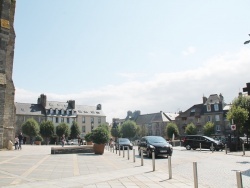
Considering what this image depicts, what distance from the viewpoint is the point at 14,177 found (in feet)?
29.4

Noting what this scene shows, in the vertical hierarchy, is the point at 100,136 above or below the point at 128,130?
below

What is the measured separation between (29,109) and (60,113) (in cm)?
938

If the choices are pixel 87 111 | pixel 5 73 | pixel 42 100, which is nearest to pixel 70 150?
pixel 5 73

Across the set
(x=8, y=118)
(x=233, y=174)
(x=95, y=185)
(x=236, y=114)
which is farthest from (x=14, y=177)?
(x=236, y=114)

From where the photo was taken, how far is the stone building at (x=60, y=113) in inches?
2926

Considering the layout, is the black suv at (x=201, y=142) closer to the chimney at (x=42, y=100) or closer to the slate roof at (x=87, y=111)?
the chimney at (x=42, y=100)

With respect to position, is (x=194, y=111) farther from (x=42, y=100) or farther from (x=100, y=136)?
(x=100, y=136)

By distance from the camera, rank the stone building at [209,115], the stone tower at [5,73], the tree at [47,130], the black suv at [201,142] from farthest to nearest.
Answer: the tree at [47,130]
the stone building at [209,115]
the black suv at [201,142]
the stone tower at [5,73]

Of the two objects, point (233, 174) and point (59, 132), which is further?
point (59, 132)

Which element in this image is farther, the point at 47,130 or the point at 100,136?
the point at 47,130

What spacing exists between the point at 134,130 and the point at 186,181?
69542mm

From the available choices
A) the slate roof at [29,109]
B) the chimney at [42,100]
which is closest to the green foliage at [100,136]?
the slate roof at [29,109]

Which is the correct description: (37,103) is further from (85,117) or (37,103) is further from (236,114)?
(236,114)

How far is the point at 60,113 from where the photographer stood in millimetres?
80500
